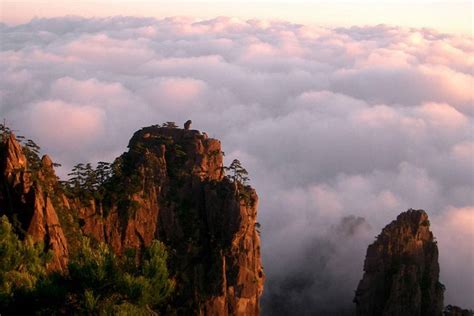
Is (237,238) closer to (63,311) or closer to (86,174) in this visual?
(86,174)

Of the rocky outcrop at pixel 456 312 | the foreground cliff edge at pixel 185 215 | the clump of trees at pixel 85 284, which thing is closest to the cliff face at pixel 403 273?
the rocky outcrop at pixel 456 312

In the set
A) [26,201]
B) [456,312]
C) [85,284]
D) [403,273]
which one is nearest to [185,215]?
[26,201]

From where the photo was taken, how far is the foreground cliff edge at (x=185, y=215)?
6138 cm

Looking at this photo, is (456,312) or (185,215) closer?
(185,215)

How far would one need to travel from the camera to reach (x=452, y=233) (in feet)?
550

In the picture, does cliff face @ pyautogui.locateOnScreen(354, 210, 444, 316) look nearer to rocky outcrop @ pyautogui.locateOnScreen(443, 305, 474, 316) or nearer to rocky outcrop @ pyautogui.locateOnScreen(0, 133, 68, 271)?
rocky outcrop @ pyautogui.locateOnScreen(443, 305, 474, 316)

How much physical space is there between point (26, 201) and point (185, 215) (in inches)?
784

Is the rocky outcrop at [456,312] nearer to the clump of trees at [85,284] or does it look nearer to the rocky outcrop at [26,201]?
the rocky outcrop at [26,201]

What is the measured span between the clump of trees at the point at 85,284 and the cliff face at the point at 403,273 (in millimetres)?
48815

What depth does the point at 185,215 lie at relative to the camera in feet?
216

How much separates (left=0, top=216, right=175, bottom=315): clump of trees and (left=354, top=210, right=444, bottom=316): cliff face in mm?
48815

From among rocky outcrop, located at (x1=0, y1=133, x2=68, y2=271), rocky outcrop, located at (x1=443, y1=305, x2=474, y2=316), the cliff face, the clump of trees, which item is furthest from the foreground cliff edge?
rocky outcrop, located at (x1=443, y1=305, x2=474, y2=316)

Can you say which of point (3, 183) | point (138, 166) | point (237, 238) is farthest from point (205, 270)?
point (3, 183)

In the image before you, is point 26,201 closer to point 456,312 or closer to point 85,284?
point 85,284
